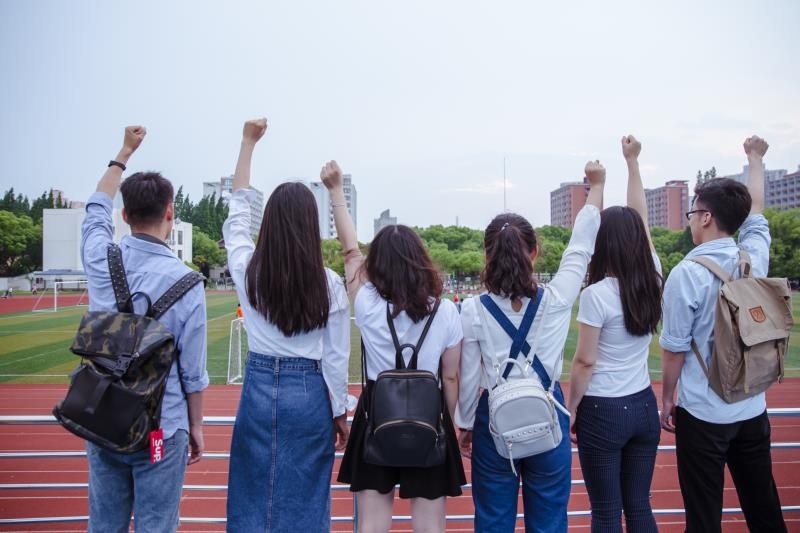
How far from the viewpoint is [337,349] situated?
2219 mm

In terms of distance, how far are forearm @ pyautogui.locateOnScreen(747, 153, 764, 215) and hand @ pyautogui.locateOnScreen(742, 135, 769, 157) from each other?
0.06ft

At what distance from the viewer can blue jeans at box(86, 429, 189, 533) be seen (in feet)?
6.63

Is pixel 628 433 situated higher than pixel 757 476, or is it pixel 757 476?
pixel 628 433

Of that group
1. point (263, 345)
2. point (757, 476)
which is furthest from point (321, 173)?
point (757, 476)

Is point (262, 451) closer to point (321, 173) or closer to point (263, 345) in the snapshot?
point (263, 345)

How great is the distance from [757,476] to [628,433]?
613 millimetres

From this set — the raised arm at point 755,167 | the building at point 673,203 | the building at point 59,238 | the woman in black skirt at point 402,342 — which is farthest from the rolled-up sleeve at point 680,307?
the building at point 673,203

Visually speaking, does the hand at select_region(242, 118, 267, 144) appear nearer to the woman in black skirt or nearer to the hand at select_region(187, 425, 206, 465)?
the woman in black skirt

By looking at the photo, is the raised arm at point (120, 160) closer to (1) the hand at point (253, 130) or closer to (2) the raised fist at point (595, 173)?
(1) the hand at point (253, 130)

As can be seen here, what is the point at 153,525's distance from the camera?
79.9 inches

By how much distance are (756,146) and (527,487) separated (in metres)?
2.28

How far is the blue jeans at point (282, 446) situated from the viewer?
2.21 m

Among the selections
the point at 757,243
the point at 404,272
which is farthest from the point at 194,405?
the point at 757,243

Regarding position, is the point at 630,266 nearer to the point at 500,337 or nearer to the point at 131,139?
the point at 500,337
